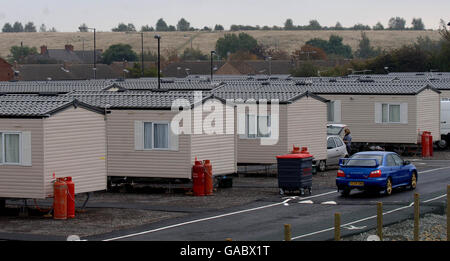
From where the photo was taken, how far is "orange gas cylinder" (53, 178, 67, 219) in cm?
2483

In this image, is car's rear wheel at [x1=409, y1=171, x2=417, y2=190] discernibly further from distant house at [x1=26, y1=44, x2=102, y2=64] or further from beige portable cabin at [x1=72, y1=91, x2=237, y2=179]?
distant house at [x1=26, y1=44, x2=102, y2=64]

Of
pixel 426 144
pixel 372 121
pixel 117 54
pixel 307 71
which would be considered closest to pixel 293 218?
pixel 426 144

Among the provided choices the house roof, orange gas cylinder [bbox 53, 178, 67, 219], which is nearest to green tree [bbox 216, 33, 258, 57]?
the house roof

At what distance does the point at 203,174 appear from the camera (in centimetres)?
3030

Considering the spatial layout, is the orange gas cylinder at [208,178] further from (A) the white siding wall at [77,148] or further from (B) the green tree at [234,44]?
(B) the green tree at [234,44]

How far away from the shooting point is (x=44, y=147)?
2539 cm

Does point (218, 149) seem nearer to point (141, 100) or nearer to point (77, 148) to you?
point (141, 100)

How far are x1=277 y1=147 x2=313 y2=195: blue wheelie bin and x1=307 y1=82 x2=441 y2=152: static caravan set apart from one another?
17.0m

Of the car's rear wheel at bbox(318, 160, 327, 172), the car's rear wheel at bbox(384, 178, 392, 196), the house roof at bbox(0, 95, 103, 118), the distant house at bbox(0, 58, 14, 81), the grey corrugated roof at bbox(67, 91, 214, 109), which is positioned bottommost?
the car's rear wheel at bbox(384, 178, 392, 196)

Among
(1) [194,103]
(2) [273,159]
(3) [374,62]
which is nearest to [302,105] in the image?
(2) [273,159]

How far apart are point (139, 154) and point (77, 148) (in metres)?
5.01

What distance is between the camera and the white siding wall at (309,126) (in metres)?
37.2

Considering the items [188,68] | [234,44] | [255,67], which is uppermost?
[234,44]

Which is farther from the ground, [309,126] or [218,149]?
[309,126]
